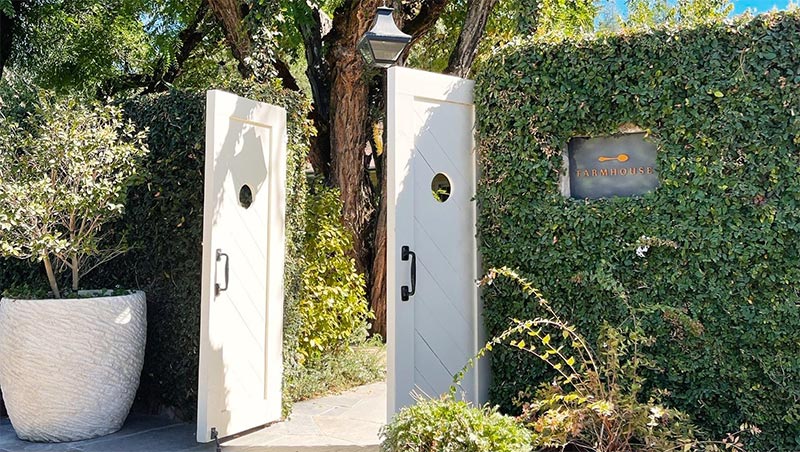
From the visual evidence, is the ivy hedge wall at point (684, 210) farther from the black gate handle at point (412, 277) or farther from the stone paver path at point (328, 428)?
the stone paver path at point (328, 428)

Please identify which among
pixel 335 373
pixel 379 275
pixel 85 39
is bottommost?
pixel 335 373

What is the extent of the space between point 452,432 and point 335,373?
297cm

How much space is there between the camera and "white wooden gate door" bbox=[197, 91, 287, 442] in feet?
13.0

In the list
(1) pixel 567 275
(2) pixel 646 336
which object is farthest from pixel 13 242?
(2) pixel 646 336

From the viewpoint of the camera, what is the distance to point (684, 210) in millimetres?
3588

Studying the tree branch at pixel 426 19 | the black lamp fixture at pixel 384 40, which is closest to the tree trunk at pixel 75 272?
the black lamp fixture at pixel 384 40

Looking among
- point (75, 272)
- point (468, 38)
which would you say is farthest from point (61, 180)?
point (468, 38)

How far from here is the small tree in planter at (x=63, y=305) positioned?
407 cm

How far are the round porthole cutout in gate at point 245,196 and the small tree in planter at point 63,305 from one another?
716 millimetres

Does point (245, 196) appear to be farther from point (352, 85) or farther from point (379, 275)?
point (379, 275)

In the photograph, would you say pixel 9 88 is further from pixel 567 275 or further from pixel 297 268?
pixel 567 275

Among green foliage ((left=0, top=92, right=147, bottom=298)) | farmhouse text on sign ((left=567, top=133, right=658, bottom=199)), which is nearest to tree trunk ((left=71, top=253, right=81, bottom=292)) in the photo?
green foliage ((left=0, top=92, right=147, bottom=298))

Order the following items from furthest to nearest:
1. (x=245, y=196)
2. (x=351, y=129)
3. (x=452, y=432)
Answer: (x=351, y=129)
(x=245, y=196)
(x=452, y=432)

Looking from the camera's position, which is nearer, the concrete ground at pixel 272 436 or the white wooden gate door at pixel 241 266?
the white wooden gate door at pixel 241 266
